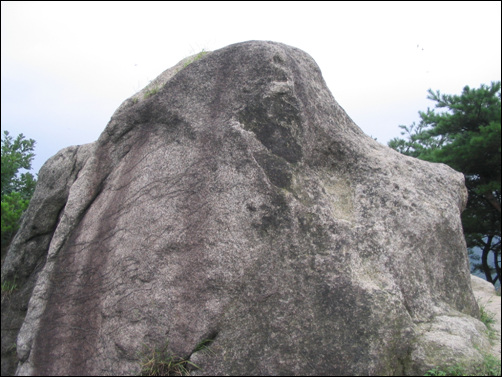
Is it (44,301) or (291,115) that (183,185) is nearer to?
(291,115)

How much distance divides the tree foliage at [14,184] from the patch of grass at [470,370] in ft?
19.1

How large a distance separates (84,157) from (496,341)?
19.6 feet

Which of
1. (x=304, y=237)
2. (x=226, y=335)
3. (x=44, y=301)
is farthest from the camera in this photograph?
(x=44, y=301)

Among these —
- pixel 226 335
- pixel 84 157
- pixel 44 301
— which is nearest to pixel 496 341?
pixel 226 335

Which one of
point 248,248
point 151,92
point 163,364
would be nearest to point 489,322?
point 248,248

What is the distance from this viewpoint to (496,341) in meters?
5.25

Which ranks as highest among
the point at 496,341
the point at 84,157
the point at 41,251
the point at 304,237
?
the point at 84,157

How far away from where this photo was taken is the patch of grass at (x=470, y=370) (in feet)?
13.6

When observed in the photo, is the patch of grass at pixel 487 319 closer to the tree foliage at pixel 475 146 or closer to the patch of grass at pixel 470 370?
the patch of grass at pixel 470 370

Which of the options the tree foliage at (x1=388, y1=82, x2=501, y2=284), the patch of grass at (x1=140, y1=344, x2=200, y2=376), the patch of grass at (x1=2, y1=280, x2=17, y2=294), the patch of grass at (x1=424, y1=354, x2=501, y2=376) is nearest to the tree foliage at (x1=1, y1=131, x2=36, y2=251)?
the patch of grass at (x1=2, y1=280, x2=17, y2=294)

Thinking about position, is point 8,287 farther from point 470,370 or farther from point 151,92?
point 470,370

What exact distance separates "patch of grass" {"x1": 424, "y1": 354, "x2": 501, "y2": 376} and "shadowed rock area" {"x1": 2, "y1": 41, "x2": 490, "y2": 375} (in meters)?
0.10

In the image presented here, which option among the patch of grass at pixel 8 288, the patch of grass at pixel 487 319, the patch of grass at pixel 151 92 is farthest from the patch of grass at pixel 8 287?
the patch of grass at pixel 487 319

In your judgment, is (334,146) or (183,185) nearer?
(183,185)
